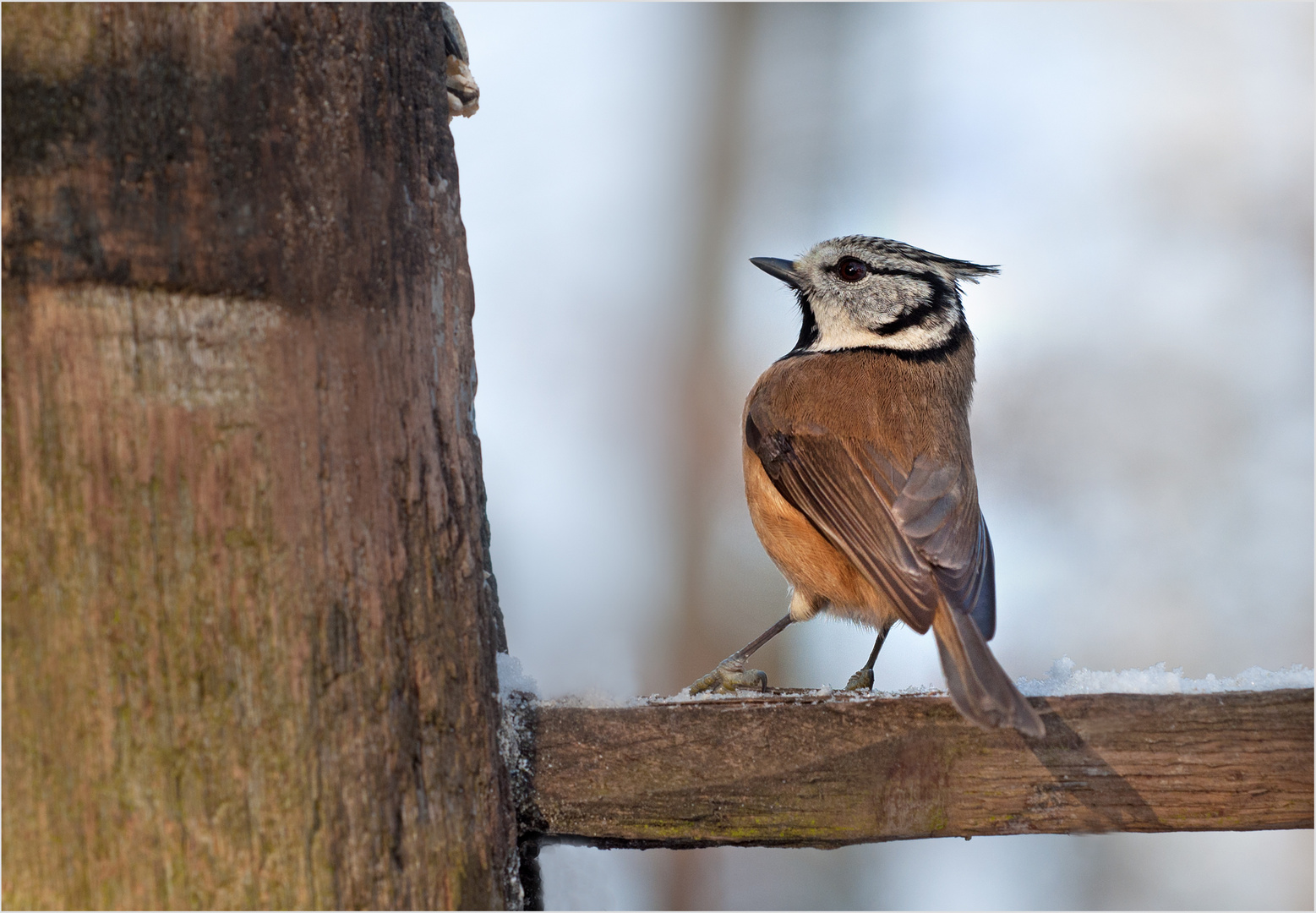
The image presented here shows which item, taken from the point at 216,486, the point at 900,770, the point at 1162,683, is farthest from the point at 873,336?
the point at 216,486

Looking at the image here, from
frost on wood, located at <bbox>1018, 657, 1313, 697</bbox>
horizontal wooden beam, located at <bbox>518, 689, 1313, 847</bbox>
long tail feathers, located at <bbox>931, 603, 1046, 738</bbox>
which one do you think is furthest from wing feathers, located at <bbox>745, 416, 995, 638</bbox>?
horizontal wooden beam, located at <bbox>518, 689, 1313, 847</bbox>

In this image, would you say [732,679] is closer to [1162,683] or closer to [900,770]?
[900,770]

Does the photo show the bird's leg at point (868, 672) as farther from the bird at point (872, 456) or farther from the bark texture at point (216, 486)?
the bark texture at point (216, 486)

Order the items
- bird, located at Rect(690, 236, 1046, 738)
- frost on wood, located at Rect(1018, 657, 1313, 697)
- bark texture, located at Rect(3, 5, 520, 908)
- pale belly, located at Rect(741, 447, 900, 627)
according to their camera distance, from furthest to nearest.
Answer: pale belly, located at Rect(741, 447, 900, 627), bird, located at Rect(690, 236, 1046, 738), frost on wood, located at Rect(1018, 657, 1313, 697), bark texture, located at Rect(3, 5, 520, 908)

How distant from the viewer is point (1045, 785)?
1802 millimetres

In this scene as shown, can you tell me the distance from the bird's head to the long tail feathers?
71.3 inches

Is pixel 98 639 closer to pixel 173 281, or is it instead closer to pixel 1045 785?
pixel 173 281

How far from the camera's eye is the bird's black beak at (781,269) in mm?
3969

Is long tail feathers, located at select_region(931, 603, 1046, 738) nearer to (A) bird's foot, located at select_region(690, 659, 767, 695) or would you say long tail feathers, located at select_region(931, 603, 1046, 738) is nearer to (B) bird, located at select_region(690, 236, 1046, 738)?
(B) bird, located at select_region(690, 236, 1046, 738)

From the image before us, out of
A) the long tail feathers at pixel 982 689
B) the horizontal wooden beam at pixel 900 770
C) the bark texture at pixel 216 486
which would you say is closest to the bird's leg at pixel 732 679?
the long tail feathers at pixel 982 689

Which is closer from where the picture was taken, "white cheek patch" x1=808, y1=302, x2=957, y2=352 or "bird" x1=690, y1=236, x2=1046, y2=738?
"bird" x1=690, y1=236, x2=1046, y2=738

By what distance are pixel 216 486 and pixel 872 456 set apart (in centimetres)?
212

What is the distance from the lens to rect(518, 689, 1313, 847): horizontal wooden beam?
1.79 m

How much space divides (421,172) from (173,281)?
45 centimetres
